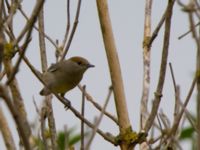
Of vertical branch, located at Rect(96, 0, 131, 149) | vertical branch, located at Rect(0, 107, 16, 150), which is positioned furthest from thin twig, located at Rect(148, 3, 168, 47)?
vertical branch, located at Rect(0, 107, 16, 150)

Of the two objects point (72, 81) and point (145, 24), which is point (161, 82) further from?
point (72, 81)

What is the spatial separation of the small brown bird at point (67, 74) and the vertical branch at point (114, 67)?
2899 millimetres

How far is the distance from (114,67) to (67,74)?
138 inches

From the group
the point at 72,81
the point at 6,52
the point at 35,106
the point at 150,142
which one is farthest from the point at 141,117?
the point at 72,81

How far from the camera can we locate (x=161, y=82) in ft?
9.53

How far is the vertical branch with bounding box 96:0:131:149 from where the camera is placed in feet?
10.3

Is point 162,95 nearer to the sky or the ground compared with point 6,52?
nearer to the ground

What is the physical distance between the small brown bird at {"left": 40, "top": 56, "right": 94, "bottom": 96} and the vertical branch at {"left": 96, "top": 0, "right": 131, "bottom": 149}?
290 centimetres

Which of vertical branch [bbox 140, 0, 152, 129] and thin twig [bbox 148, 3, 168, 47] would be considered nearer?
vertical branch [bbox 140, 0, 152, 129]

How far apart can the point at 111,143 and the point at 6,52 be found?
853 millimetres

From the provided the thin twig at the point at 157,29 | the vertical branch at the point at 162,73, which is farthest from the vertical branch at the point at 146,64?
the vertical branch at the point at 162,73

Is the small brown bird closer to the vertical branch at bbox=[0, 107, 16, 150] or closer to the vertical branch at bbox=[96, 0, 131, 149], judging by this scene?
the vertical branch at bbox=[96, 0, 131, 149]

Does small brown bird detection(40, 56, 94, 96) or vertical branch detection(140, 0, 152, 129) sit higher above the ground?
vertical branch detection(140, 0, 152, 129)

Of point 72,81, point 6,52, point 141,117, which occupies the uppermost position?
point 6,52
